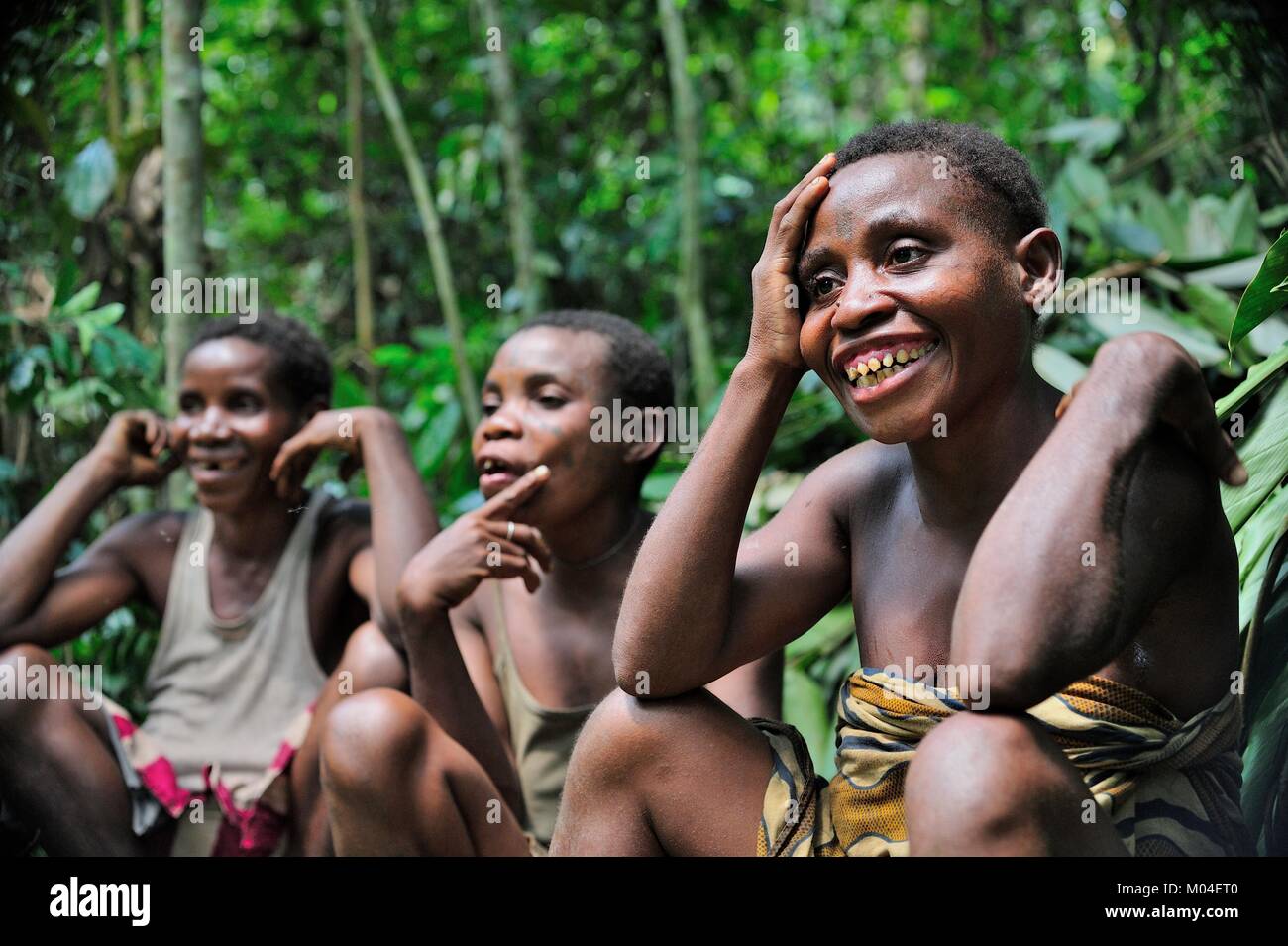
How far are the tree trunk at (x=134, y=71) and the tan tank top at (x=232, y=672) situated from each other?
179 cm

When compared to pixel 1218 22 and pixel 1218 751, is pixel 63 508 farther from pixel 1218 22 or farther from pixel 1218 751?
pixel 1218 22

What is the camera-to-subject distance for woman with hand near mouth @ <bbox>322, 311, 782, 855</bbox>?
2.18m

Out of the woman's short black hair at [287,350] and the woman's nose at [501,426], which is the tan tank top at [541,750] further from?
the woman's short black hair at [287,350]

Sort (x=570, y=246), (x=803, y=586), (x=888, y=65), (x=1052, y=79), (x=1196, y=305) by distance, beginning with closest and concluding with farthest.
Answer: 1. (x=803, y=586)
2. (x=1196, y=305)
3. (x=570, y=246)
4. (x=1052, y=79)
5. (x=888, y=65)

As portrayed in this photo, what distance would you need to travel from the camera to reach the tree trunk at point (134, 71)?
457cm

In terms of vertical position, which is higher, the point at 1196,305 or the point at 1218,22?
the point at 1218,22

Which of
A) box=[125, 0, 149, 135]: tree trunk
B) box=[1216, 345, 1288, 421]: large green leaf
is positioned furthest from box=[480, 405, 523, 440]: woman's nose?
box=[125, 0, 149, 135]: tree trunk

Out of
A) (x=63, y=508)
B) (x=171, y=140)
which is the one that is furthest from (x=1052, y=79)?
(x=63, y=508)

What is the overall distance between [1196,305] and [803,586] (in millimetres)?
2154

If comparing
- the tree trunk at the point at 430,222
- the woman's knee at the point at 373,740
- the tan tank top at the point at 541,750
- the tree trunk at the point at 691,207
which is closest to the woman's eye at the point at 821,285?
the woman's knee at the point at 373,740

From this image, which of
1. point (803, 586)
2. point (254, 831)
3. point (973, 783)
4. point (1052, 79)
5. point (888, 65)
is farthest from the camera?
→ point (888, 65)

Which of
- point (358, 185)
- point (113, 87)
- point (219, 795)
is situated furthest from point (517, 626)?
point (358, 185)

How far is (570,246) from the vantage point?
18.4 ft

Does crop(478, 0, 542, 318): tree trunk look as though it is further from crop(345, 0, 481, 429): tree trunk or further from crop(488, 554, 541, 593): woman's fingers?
crop(488, 554, 541, 593): woman's fingers
